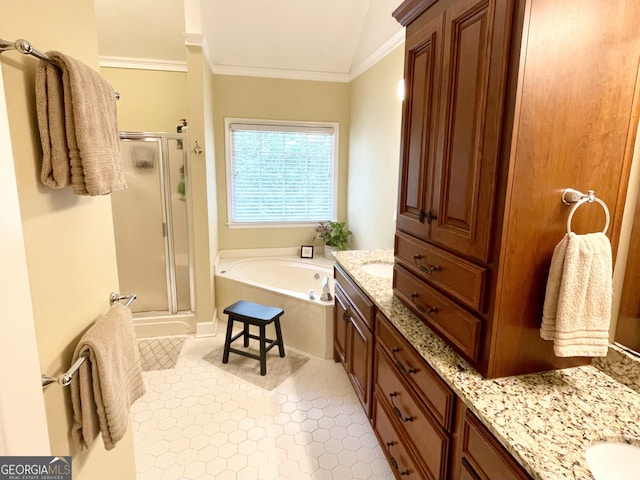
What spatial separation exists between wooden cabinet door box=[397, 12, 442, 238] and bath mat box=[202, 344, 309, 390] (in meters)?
1.58

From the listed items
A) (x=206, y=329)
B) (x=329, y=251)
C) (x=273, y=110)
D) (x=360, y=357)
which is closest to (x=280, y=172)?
(x=273, y=110)

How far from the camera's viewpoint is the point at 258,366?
2.71m

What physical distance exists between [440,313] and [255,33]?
3.03 metres

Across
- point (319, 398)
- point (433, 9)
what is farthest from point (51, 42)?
point (319, 398)

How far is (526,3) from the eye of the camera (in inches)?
34.8

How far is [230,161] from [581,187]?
10.9ft

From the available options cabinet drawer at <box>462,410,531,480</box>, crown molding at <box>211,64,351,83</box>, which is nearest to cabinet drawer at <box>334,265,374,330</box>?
cabinet drawer at <box>462,410,531,480</box>

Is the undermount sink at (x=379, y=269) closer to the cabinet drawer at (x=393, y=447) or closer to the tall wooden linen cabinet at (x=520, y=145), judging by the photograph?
the cabinet drawer at (x=393, y=447)

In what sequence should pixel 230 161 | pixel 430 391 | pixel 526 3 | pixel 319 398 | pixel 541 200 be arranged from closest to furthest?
pixel 526 3, pixel 541 200, pixel 430 391, pixel 319 398, pixel 230 161

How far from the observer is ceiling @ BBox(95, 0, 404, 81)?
9.65ft

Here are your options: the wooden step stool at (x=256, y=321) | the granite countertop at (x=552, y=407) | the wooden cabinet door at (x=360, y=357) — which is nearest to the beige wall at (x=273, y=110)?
the wooden step stool at (x=256, y=321)

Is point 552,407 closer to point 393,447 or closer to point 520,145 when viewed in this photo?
point 520,145

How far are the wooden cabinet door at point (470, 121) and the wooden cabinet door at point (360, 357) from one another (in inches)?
33.6

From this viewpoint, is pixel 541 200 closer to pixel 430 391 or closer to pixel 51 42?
pixel 430 391
